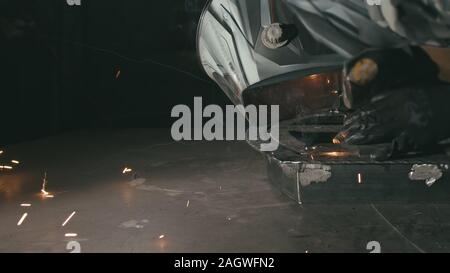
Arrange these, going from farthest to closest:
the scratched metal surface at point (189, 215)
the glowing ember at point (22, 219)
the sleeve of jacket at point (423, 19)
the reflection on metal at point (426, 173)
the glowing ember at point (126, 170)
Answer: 1. the glowing ember at point (126, 170)
2. the sleeve of jacket at point (423, 19)
3. the reflection on metal at point (426, 173)
4. the glowing ember at point (22, 219)
5. the scratched metal surface at point (189, 215)

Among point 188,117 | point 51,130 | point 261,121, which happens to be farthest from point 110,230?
point 188,117

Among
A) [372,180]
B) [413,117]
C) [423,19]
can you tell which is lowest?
[372,180]

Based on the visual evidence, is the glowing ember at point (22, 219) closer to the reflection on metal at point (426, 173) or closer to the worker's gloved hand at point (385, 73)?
the worker's gloved hand at point (385, 73)

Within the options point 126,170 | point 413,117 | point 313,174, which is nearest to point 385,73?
point 413,117

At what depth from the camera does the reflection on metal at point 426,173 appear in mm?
3629

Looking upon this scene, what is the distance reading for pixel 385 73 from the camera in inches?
153

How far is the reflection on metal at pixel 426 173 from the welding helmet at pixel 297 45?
3.81 feet

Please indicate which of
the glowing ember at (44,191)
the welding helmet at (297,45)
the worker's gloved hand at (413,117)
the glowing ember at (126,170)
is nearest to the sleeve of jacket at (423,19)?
the welding helmet at (297,45)

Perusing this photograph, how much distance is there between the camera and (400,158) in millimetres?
3746

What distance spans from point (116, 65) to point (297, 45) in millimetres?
5559

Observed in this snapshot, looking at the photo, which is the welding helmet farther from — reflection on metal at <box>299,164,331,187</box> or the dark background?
the dark background

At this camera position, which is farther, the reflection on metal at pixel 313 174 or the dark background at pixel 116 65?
the dark background at pixel 116 65

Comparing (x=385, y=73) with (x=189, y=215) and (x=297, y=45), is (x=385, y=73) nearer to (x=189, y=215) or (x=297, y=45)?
(x=297, y=45)
